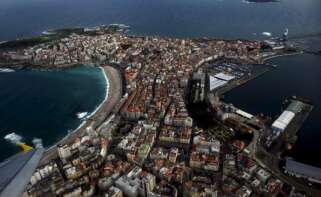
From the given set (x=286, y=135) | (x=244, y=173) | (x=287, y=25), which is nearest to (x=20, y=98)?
(x=244, y=173)

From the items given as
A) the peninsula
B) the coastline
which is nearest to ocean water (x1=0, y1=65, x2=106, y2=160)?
the coastline

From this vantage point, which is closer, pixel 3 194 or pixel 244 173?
pixel 3 194

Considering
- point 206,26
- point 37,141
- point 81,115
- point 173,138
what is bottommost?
point 37,141

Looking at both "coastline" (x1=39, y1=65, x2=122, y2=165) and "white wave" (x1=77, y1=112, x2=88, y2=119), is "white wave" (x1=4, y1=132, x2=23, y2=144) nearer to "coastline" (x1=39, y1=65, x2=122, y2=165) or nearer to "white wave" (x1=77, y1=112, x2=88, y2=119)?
"coastline" (x1=39, y1=65, x2=122, y2=165)

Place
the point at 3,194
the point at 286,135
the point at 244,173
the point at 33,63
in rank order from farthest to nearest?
the point at 33,63
the point at 286,135
the point at 244,173
the point at 3,194

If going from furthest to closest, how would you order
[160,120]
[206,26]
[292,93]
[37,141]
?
[206,26]
[292,93]
[160,120]
[37,141]

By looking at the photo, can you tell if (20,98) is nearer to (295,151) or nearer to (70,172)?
(70,172)

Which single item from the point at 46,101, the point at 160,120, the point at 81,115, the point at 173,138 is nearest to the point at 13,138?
the point at 81,115

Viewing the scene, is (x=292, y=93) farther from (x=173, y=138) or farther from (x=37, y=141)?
(x=37, y=141)
